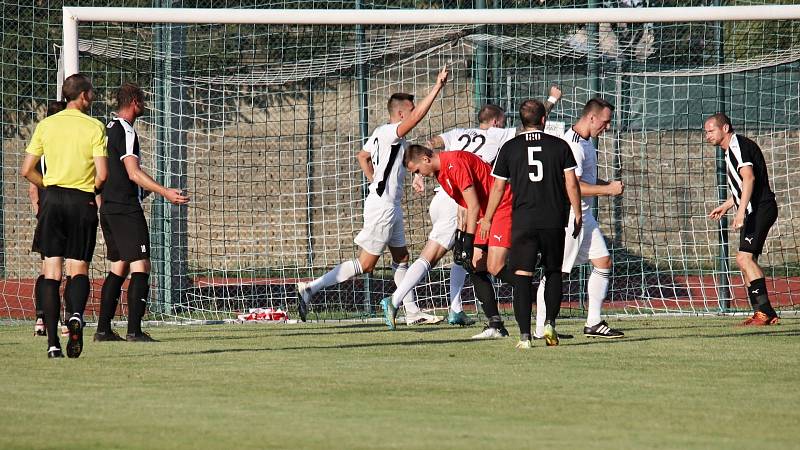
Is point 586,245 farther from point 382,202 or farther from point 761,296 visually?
point 382,202

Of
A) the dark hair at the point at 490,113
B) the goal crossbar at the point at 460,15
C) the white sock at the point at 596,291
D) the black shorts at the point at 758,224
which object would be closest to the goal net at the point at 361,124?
the goal crossbar at the point at 460,15

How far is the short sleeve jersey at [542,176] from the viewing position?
33.7ft

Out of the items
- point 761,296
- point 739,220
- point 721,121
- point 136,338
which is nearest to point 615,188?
point 739,220

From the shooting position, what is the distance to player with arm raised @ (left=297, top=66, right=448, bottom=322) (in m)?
13.2

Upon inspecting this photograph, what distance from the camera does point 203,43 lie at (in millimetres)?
16641

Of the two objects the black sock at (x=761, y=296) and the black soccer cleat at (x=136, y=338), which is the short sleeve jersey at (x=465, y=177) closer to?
the black soccer cleat at (x=136, y=338)

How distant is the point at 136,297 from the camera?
37.3ft

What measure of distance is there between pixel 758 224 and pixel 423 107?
3757 mm

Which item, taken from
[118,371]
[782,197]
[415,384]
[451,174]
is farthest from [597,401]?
[782,197]

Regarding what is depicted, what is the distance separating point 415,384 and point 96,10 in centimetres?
674

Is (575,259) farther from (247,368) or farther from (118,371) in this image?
(118,371)

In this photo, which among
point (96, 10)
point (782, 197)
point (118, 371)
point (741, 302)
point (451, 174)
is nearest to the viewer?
point (118, 371)

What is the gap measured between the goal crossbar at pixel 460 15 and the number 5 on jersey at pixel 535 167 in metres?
3.77

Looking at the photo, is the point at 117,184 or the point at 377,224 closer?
the point at 117,184
